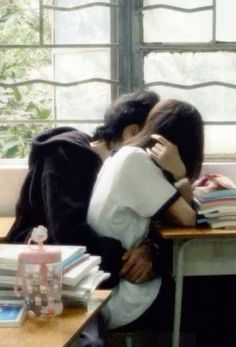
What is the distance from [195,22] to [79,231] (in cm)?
147

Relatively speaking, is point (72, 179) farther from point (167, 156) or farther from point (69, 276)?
point (69, 276)

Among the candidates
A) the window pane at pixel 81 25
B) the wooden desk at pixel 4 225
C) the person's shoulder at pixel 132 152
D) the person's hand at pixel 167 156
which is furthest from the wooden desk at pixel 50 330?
the window pane at pixel 81 25

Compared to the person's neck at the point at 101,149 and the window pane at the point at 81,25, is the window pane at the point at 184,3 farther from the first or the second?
the person's neck at the point at 101,149

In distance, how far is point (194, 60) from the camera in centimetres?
336

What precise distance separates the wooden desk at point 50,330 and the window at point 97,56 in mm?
1881

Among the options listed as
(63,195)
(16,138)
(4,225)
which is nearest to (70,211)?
(63,195)

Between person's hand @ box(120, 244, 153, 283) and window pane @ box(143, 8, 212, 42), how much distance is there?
1.38 meters

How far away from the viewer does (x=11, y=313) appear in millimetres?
1532

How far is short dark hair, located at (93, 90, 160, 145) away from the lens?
276 centimetres

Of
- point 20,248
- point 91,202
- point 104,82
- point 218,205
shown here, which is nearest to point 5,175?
point 104,82

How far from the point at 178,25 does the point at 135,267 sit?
1.49m

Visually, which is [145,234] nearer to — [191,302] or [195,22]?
[191,302]

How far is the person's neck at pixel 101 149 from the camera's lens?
2721 millimetres

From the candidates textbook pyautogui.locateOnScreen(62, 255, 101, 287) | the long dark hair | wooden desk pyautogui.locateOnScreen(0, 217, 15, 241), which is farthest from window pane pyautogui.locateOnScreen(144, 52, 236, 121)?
textbook pyautogui.locateOnScreen(62, 255, 101, 287)
